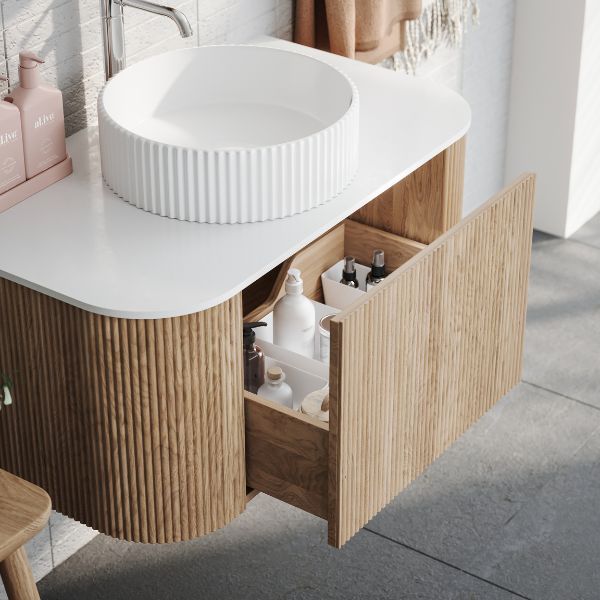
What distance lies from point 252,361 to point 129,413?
0.30 metres

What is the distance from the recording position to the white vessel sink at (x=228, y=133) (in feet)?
5.50

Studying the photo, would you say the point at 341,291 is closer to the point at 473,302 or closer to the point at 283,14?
the point at 473,302

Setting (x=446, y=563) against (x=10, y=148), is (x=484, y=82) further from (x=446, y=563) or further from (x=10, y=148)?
(x=10, y=148)

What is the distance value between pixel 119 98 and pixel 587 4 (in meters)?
1.54

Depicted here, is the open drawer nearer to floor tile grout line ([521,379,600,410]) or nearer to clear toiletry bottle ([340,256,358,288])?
clear toiletry bottle ([340,256,358,288])

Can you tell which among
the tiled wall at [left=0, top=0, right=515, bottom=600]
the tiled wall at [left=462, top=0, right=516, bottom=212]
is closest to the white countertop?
the tiled wall at [left=0, top=0, right=515, bottom=600]

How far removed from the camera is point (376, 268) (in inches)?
80.7

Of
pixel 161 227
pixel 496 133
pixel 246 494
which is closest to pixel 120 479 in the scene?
pixel 246 494

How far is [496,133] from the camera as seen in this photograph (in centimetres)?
322

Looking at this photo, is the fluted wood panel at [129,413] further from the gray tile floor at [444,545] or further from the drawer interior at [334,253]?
the gray tile floor at [444,545]

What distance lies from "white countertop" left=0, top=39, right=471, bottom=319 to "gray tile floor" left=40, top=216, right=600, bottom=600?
78cm

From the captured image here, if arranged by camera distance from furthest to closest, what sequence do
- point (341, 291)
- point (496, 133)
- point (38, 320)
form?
point (496, 133)
point (341, 291)
point (38, 320)

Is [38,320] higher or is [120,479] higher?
[38,320]

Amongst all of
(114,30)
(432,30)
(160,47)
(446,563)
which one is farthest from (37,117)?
(432,30)
